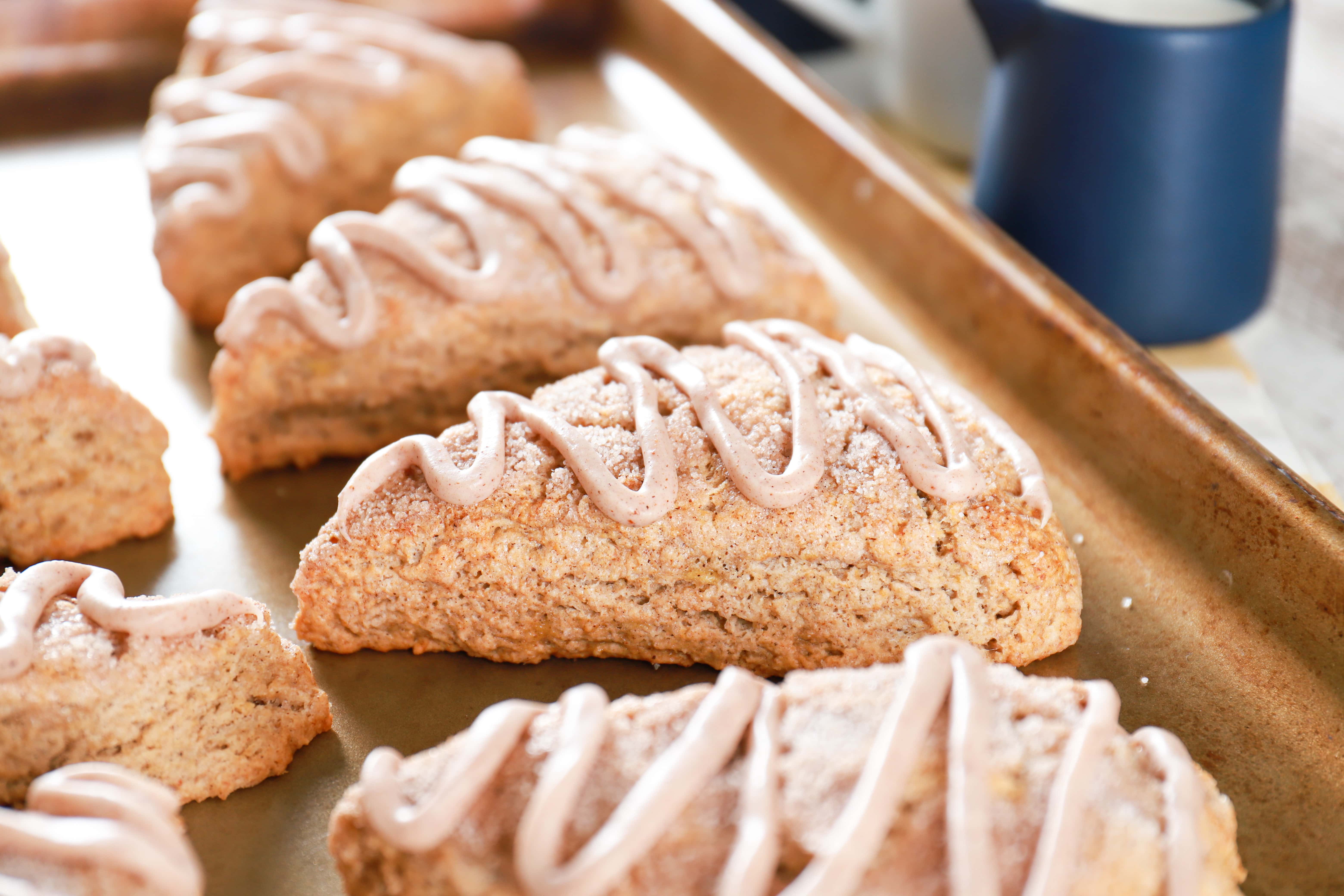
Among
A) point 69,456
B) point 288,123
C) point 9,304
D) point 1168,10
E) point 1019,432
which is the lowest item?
point 1019,432

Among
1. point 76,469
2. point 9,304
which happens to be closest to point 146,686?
point 76,469

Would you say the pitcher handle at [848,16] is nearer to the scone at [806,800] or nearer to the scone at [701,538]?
the scone at [701,538]

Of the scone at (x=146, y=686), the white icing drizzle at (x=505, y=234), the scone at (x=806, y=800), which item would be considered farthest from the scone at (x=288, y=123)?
the scone at (x=806, y=800)

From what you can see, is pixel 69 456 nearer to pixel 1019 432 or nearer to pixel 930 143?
pixel 1019 432

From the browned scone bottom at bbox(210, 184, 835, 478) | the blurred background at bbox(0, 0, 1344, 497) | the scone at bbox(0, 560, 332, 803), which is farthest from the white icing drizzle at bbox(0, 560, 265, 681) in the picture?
the blurred background at bbox(0, 0, 1344, 497)

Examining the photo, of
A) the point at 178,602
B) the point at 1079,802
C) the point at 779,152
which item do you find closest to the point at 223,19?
the point at 779,152

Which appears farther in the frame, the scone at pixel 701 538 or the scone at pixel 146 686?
the scone at pixel 701 538
